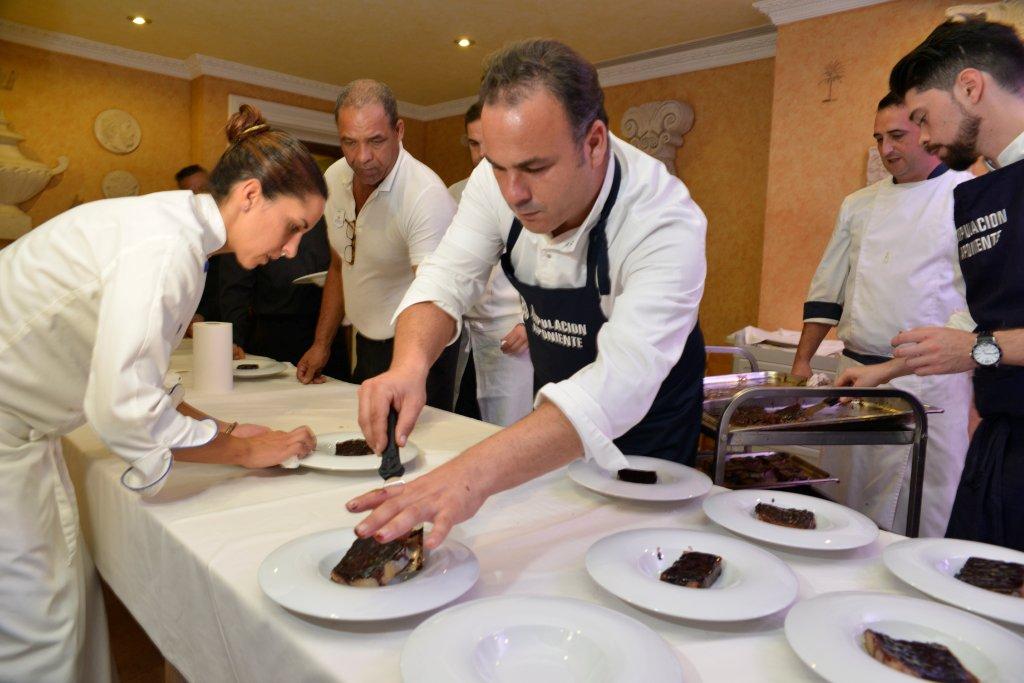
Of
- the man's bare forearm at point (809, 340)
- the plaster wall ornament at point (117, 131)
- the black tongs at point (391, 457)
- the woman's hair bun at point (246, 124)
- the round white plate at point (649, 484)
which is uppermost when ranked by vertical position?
the plaster wall ornament at point (117, 131)

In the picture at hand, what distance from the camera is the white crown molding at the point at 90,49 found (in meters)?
5.58

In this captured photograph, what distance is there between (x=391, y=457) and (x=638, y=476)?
499mm

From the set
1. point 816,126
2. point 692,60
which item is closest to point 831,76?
point 816,126

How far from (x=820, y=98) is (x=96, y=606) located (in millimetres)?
4722

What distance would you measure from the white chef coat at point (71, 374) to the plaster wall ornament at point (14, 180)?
3940 millimetres

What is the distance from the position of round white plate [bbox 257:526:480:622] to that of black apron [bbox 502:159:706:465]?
70 centimetres

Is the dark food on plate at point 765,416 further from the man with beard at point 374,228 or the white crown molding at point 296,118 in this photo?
the white crown molding at point 296,118

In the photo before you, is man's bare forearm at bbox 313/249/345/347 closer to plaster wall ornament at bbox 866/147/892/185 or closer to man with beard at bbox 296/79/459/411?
man with beard at bbox 296/79/459/411

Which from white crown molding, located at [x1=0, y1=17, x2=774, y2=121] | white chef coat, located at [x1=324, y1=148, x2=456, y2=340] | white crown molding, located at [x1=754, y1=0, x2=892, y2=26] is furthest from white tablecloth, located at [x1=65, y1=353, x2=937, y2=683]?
white crown molding, located at [x1=0, y1=17, x2=774, y2=121]

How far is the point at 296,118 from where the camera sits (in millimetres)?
6953

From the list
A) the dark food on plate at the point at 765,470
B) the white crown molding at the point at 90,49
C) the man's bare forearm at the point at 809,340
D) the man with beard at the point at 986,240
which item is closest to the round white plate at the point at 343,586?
the man with beard at the point at 986,240

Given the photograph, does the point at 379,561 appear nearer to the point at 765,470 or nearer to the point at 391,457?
the point at 391,457

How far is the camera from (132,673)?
2.17m

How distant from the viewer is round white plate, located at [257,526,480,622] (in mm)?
840
